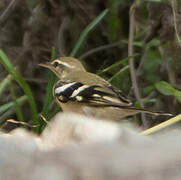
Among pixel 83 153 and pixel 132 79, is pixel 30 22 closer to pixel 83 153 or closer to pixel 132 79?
pixel 132 79

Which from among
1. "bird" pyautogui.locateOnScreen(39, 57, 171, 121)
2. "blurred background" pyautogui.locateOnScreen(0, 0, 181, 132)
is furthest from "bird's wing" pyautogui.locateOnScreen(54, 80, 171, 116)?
"blurred background" pyautogui.locateOnScreen(0, 0, 181, 132)

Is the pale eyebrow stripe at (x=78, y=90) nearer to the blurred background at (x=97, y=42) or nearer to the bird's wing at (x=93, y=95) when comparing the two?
the bird's wing at (x=93, y=95)

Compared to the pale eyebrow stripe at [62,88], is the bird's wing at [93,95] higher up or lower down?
lower down

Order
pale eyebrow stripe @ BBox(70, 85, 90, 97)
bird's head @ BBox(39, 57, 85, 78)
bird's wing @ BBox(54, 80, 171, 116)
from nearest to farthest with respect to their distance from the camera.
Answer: bird's wing @ BBox(54, 80, 171, 116) → pale eyebrow stripe @ BBox(70, 85, 90, 97) → bird's head @ BBox(39, 57, 85, 78)

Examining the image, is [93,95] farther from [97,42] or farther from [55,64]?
[97,42]

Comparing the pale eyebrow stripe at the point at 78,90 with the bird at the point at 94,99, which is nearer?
the bird at the point at 94,99

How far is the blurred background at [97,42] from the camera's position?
12.3 feet

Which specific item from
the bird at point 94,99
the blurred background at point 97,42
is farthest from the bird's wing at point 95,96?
the blurred background at point 97,42

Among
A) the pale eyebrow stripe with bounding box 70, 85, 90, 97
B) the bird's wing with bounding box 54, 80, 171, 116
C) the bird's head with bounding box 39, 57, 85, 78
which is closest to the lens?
the bird's wing with bounding box 54, 80, 171, 116

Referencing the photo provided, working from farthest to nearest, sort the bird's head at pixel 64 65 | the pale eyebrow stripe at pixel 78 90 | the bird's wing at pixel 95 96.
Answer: the bird's head at pixel 64 65 → the pale eyebrow stripe at pixel 78 90 → the bird's wing at pixel 95 96

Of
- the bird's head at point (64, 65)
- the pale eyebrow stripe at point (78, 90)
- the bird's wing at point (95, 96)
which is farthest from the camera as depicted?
the bird's head at point (64, 65)

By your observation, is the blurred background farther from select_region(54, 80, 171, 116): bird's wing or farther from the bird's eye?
select_region(54, 80, 171, 116): bird's wing

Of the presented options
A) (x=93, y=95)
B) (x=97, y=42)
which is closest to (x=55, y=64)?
(x=93, y=95)

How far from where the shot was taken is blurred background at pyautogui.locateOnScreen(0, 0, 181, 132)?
3.74 metres
